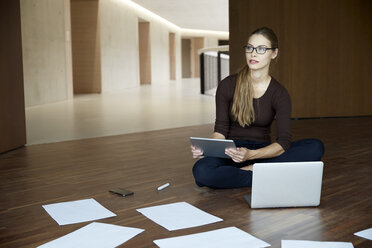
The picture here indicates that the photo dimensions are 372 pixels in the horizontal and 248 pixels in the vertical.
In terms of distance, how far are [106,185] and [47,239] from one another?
1.06 m

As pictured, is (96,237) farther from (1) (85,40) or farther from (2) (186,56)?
(2) (186,56)

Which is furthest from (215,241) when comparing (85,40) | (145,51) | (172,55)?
(172,55)

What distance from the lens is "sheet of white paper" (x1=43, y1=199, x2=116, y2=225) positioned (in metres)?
2.43

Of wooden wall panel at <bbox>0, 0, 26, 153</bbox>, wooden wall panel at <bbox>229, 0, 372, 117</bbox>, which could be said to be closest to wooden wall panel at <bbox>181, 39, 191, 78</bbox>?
wooden wall panel at <bbox>229, 0, 372, 117</bbox>

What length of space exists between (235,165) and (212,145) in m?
0.49

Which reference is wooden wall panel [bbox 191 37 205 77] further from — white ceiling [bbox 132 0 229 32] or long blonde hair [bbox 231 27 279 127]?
long blonde hair [bbox 231 27 279 127]

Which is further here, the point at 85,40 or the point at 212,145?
the point at 85,40

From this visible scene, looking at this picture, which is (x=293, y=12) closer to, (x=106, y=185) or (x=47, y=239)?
(x=106, y=185)

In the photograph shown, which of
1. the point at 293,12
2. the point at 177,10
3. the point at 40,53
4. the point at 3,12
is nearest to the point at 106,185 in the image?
the point at 3,12

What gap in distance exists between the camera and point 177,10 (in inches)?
780

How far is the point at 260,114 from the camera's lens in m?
2.85

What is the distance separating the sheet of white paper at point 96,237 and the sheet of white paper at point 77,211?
15cm

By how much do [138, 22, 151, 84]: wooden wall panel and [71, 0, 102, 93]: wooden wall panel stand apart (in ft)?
23.2

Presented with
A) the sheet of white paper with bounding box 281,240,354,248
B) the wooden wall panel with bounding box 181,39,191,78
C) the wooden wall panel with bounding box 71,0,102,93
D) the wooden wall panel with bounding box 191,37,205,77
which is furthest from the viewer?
the wooden wall panel with bounding box 181,39,191,78
